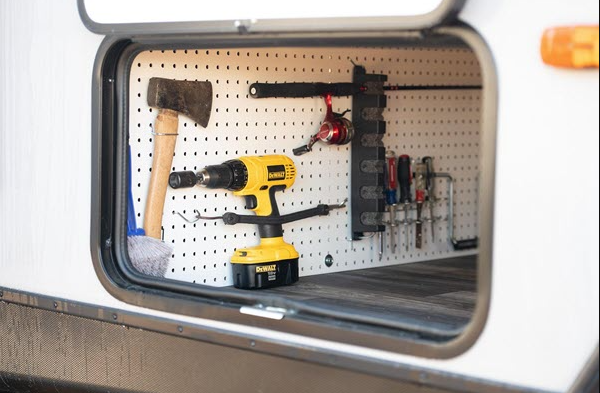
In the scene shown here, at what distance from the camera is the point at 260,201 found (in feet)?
10.3

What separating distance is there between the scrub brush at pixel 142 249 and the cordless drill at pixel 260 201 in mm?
151

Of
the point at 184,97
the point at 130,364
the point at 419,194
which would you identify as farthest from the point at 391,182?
the point at 130,364

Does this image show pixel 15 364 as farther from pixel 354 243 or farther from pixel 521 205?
pixel 521 205

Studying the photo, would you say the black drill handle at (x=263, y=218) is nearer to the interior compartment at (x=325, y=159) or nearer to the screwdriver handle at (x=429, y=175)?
the interior compartment at (x=325, y=159)

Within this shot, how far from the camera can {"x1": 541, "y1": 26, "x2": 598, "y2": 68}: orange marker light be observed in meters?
1.83

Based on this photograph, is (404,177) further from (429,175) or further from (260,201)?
(260,201)

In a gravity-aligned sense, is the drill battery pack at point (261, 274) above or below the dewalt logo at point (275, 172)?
below

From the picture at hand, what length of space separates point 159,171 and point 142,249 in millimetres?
216

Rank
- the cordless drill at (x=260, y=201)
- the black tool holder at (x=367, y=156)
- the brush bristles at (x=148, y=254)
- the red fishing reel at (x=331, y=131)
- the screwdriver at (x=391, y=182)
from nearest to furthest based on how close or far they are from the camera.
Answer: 1. the brush bristles at (x=148, y=254)
2. the cordless drill at (x=260, y=201)
3. the red fishing reel at (x=331, y=131)
4. the black tool holder at (x=367, y=156)
5. the screwdriver at (x=391, y=182)

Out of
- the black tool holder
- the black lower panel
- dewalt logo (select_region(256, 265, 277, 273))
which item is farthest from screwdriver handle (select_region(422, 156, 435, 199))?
the black lower panel

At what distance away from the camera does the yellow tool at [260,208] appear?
9.93 ft

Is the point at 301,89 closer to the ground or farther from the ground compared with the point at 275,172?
farther from the ground

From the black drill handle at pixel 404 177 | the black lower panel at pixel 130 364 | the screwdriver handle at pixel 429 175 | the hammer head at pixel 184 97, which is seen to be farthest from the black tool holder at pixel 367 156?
the black lower panel at pixel 130 364

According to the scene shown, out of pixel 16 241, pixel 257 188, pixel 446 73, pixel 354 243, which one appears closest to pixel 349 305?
pixel 257 188
